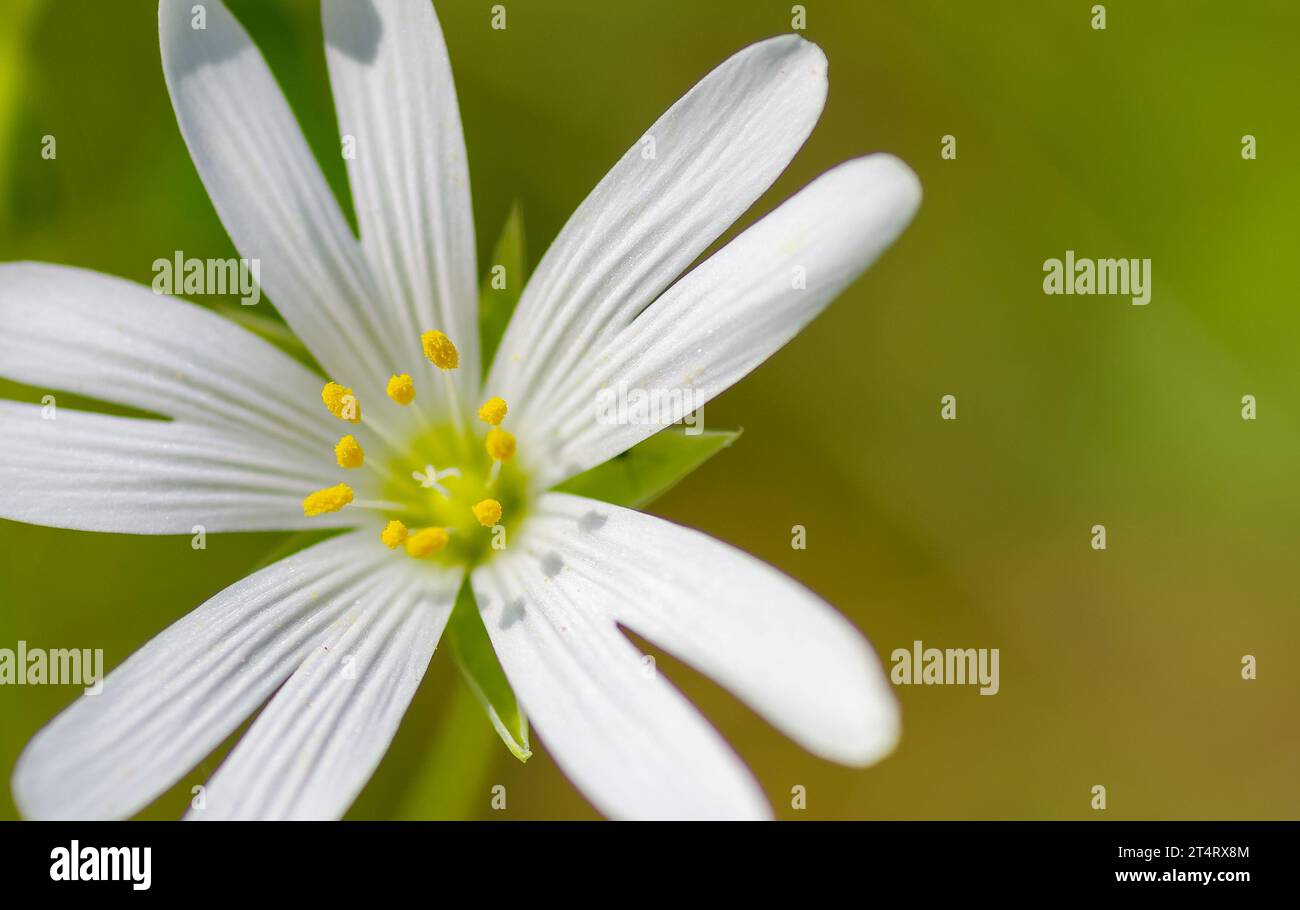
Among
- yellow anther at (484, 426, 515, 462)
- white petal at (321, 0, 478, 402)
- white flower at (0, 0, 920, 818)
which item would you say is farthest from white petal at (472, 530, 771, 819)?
white petal at (321, 0, 478, 402)

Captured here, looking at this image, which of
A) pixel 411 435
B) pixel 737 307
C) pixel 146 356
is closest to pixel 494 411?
pixel 411 435

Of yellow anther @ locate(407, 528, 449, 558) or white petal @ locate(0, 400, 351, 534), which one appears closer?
white petal @ locate(0, 400, 351, 534)

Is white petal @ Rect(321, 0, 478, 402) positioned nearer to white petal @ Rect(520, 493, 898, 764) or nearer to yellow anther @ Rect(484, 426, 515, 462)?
yellow anther @ Rect(484, 426, 515, 462)

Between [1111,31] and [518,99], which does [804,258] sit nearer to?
[518,99]

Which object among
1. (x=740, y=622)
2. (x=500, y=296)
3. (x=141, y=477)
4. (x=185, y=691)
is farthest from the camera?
(x=500, y=296)

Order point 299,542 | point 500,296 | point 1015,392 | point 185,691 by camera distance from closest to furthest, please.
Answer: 1. point 185,691
2. point 299,542
3. point 500,296
4. point 1015,392

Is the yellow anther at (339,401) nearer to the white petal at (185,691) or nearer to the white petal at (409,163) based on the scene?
the white petal at (409,163)

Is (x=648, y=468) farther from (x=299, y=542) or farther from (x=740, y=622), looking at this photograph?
(x=299, y=542)
